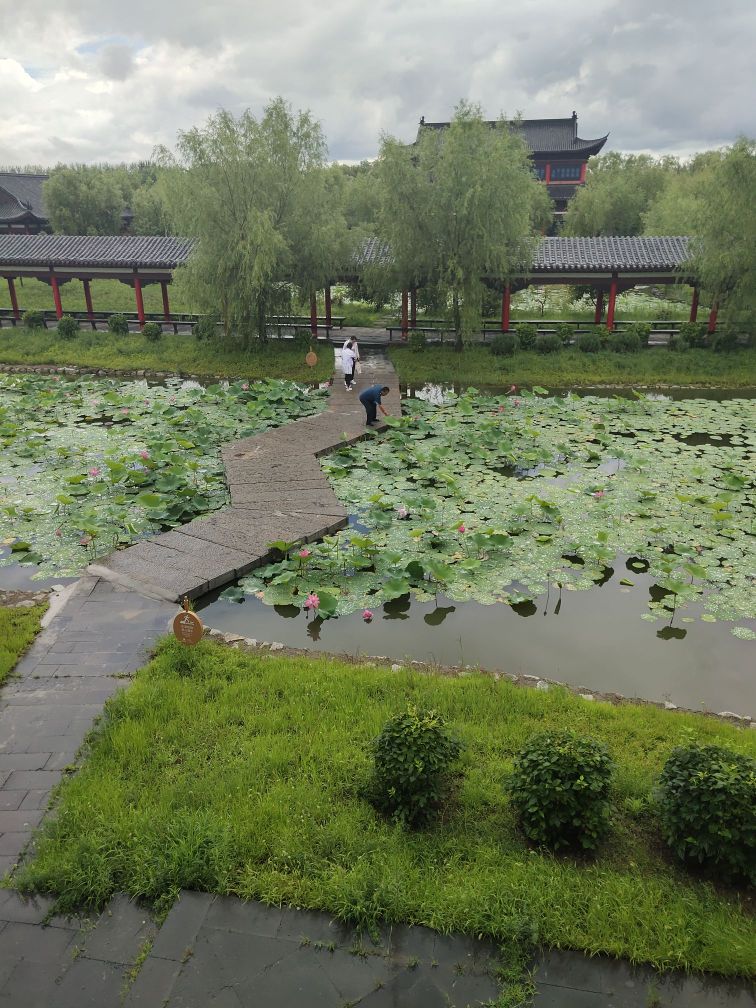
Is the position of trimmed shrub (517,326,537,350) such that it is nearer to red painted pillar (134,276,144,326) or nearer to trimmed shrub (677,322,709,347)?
trimmed shrub (677,322,709,347)

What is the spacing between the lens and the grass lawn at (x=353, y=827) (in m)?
3.21

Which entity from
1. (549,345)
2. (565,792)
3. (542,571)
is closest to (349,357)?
(549,345)

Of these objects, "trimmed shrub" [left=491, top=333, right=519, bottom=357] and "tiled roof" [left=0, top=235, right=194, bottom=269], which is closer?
"trimmed shrub" [left=491, top=333, right=519, bottom=357]

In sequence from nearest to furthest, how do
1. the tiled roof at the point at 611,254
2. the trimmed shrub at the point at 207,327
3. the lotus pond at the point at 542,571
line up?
the lotus pond at the point at 542,571
the tiled roof at the point at 611,254
the trimmed shrub at the point at 207,327

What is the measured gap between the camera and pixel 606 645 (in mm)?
6176

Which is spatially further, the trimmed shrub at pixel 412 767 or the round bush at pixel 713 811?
the trimmed shrub at pixel 412 767

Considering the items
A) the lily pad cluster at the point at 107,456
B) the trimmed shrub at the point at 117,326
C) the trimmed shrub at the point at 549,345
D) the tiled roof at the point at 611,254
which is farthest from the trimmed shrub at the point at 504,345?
the trimmed shrub at the point at 117,326

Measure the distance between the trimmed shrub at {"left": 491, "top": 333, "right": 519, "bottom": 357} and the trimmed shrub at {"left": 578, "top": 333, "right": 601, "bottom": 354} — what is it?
68.8 inches

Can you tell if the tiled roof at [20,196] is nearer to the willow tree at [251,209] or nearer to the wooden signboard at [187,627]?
the willow tree at [251,209]

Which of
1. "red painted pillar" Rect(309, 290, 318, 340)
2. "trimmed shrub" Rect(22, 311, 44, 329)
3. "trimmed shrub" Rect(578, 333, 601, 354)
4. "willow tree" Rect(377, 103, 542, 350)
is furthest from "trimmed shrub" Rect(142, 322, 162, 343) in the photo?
"trimmed shrub" Rect(578, 333, 601, 354)

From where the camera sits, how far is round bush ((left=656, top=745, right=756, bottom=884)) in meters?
3.25

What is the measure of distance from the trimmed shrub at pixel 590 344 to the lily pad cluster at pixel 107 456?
25.6 feet

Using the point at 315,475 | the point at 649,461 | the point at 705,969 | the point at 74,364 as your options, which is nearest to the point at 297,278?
the point at 74,364

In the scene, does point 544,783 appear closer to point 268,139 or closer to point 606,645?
point 606,645
